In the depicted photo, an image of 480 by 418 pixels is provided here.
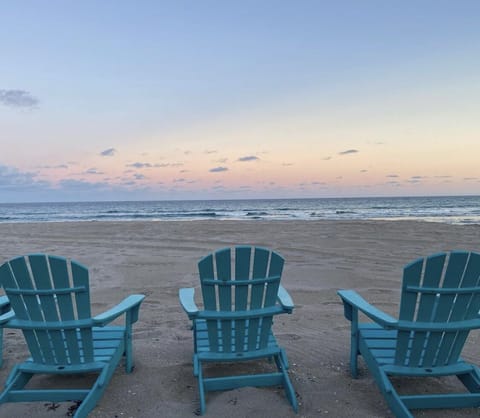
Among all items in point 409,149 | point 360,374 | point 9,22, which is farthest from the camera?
point 409,149

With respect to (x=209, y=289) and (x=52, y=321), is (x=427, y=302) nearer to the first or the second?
(x=209, y=289)

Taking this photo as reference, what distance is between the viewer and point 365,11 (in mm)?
10633

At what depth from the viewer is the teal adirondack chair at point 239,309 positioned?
237 cm

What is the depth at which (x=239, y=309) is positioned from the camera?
2438 mm

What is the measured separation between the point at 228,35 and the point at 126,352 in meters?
12.0

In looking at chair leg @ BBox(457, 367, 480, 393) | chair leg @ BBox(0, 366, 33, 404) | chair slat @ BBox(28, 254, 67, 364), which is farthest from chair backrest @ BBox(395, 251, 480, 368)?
chair leg @ BBox(0, 366, 33, 404)

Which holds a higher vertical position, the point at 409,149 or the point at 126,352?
the point at 409,149

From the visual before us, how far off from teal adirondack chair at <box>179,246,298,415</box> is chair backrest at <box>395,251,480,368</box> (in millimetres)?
777

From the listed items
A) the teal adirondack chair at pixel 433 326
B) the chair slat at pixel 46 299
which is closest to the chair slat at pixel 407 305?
the teal adirondack chair at pixel 433 326

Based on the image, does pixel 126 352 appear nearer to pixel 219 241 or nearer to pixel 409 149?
pixel 219 241

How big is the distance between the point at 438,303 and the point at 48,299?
2506mm

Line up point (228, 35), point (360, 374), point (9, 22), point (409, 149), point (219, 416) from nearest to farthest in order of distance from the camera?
point (219, 416) < point (360, 374) < point (9, 22) < point (228, 35) < point (409, 149)

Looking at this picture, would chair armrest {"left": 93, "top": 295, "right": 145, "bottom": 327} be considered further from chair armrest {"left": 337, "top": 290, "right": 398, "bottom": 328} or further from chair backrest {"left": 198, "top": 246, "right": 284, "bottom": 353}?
chair armrest {"left": 337, "top": 290, "right": 398, "bottom": 328}

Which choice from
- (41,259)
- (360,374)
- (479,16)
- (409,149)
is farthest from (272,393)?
(409,149)
